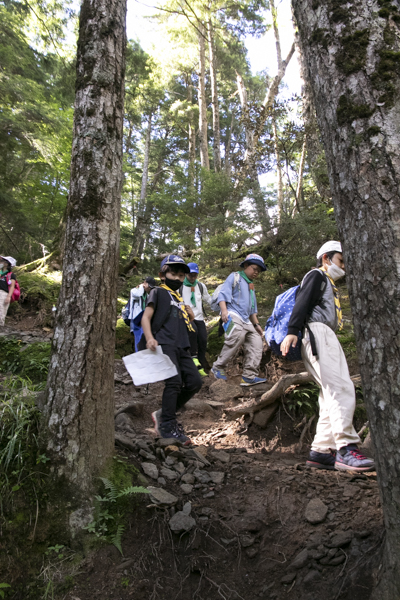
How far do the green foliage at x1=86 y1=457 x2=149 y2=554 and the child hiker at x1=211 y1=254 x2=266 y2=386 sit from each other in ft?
12.5

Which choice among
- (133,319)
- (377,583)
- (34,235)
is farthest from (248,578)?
(34,235)

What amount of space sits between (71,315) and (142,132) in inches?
1067

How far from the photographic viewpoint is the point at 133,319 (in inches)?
231

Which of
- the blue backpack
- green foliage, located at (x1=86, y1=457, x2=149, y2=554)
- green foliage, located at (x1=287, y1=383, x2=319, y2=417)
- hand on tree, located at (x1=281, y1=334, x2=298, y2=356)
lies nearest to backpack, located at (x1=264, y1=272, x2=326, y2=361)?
the blue backpack

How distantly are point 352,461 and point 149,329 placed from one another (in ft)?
8.01

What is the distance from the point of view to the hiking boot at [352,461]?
10.5ft

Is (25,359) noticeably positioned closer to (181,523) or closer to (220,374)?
(220,374)

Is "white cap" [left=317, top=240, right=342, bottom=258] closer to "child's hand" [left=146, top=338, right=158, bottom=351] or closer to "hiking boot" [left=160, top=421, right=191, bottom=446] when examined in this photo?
"child's hand" [left=146, top=338, right=158, bottom=351]

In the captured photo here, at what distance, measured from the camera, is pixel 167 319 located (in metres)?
4.42

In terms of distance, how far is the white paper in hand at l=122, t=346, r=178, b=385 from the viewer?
3768mm

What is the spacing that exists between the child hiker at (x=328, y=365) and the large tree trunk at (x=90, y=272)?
1.86m

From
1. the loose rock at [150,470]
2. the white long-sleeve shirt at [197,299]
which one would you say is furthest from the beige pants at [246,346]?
the loose rock at [150,470]

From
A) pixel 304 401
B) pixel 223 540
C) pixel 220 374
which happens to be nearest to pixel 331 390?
pixel 304 401

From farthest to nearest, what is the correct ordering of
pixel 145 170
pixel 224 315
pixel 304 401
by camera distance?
pixel 145 170 → pixel 224 315 → pixel 304 401
